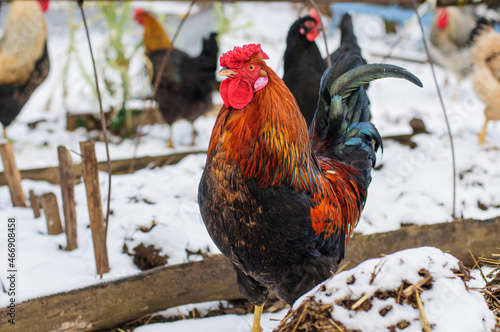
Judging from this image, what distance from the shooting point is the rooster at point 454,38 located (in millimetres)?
6887

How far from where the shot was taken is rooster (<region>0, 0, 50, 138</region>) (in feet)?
14.5

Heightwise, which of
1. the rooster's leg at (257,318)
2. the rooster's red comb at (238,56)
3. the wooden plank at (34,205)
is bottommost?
the rooster's leg at (257,318)

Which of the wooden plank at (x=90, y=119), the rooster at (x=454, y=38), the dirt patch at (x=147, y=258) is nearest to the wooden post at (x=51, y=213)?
the dirt patch at (x=147, y=258)

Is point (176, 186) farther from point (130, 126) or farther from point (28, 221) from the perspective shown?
point (130, 126)

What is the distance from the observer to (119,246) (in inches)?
106

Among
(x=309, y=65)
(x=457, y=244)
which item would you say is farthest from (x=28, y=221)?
(x=457, y=244)

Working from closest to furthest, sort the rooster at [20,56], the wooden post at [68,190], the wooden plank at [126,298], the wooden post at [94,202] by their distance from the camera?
the wooden plank at [126,298] < the wooden post at [94,202] < the wooden post at [68,190] < the rooster at [20,56]

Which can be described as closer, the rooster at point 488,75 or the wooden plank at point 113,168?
the wooden plank at point 113,168

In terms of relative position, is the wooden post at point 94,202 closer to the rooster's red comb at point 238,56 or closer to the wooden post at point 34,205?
the wooden post at point 34,205

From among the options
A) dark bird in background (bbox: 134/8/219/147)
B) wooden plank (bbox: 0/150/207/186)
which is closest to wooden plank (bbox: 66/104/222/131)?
dark bird in background (bbox: 134/8/219/147)

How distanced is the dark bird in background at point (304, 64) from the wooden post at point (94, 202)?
5.04 feet

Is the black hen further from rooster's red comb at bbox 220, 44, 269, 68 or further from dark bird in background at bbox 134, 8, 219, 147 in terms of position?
dark bird in background at bbox 134, 8, 219, 147

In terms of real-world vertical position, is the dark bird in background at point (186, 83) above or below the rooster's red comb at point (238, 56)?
below

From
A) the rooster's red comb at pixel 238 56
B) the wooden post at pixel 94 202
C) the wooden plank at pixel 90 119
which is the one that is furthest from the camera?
the wooden plank at pixel 90 119
